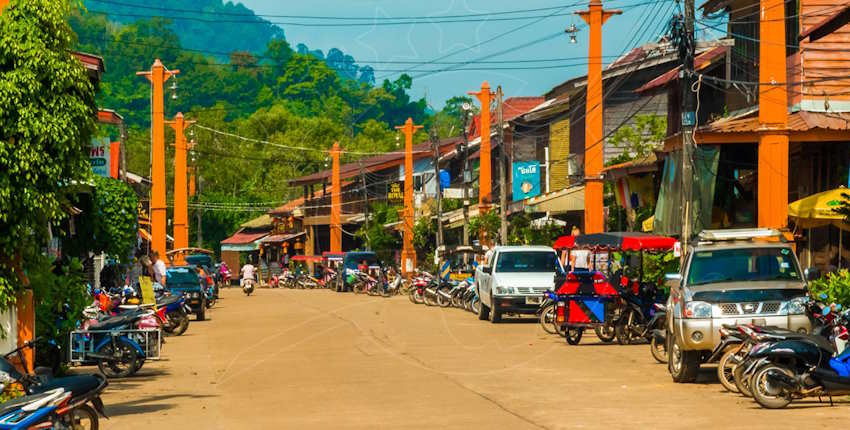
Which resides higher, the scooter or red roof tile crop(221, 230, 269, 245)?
red roof tile crop(221, 230, 269, 245)

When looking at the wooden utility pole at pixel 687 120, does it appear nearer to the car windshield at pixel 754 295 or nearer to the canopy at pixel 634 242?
the canopy at pixel 634 242

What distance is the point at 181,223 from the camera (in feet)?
201

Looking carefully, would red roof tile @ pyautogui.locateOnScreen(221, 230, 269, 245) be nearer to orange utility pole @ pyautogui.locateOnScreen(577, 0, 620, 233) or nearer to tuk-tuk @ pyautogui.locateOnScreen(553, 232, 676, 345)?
orange utility pole @ pyautogui.locateOnScreen(577, 0, 620, 233)

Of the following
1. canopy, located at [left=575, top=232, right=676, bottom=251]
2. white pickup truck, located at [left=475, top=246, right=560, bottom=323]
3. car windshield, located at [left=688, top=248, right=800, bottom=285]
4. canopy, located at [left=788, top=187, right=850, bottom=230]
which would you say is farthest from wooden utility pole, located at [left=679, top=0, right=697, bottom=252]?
car windshield, located at [left=688, top=248, right=800, bottom=285]

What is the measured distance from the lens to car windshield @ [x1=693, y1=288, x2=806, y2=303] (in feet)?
57.3

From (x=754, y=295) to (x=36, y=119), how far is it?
9331 mm

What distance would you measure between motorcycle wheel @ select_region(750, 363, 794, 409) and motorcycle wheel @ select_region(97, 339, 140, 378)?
10.1 meters

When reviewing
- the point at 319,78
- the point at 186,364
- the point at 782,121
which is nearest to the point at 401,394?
the point at 186,364

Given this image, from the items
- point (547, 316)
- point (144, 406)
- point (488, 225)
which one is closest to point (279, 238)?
point (488, 225)

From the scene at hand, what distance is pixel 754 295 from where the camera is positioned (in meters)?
17.5

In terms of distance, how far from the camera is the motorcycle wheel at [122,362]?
2055cm

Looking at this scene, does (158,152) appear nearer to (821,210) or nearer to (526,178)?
(526,178)

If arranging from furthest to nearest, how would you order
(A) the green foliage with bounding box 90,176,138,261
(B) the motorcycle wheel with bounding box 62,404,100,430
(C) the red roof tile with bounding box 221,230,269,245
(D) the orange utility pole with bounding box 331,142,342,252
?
(C) the red roof tile with bounding box 221,230,269,245 < (D) the orange utility pole with bounding box 331,142,342,252 < (A) the green foliage with bounding box 90,176,138,261 < (B) the motorcycle wheel with bounding box 62,404,100,430

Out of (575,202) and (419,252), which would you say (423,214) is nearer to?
(419,252)
